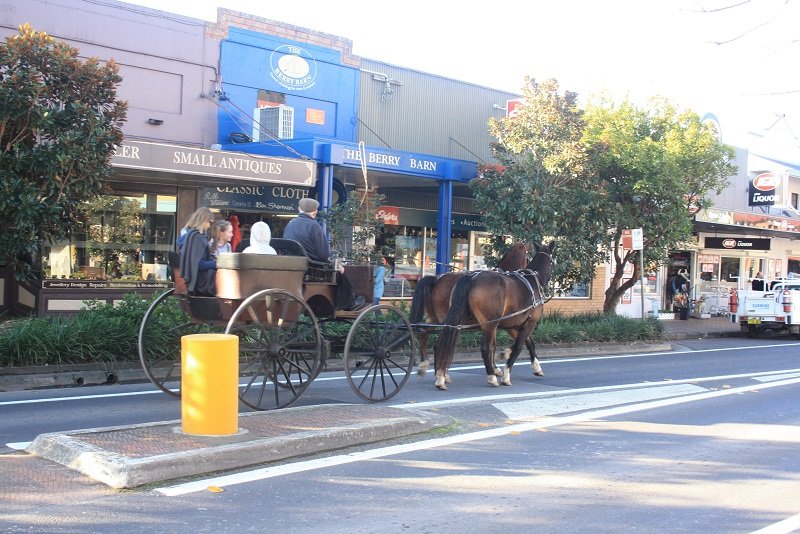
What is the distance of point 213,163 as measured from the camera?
1520cm

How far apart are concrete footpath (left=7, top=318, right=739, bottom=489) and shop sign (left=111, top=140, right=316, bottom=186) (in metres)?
7.74

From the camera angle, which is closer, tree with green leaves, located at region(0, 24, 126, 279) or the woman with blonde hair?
the woman with blonde hair

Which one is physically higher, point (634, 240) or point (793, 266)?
point (793, 266)

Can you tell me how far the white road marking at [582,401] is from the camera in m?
9.36

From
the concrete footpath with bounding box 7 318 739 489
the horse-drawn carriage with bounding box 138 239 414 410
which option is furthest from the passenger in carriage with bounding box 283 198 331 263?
the concrete footpath with bounding box 7 318 739 489

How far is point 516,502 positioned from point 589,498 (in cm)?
59

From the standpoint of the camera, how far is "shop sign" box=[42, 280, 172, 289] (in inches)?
615

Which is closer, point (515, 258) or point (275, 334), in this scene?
point (275, 334)

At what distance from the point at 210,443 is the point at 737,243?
1120 inches

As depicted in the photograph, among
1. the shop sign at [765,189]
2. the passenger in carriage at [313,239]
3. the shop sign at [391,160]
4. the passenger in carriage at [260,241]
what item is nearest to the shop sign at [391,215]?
the shop sign at [391,160]

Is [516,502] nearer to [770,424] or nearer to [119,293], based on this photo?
[770,424]

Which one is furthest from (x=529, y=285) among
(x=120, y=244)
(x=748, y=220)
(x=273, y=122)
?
(x=748, y=220)

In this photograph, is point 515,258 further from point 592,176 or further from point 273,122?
point 273,122

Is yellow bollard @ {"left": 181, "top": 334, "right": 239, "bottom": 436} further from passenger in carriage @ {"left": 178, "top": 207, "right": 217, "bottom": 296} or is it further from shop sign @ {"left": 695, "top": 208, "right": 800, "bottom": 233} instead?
shop sign @ {"left": 695, "top": 208, "right": 800, "bottom": 233}
